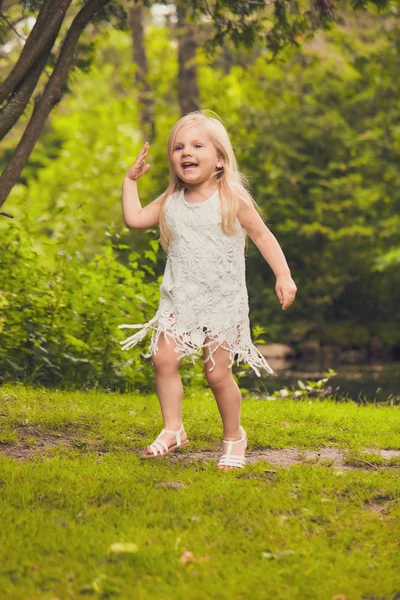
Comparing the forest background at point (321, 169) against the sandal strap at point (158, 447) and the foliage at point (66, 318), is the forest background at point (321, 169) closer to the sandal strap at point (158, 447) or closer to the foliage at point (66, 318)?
the foliage at point (66, 318)

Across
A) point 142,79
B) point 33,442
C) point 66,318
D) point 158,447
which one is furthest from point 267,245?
point 142,79

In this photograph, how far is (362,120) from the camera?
20672mm

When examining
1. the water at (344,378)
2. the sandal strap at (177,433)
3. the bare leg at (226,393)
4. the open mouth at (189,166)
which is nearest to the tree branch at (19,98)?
the open mouth at (189,166)

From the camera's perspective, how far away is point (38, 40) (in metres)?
5.36

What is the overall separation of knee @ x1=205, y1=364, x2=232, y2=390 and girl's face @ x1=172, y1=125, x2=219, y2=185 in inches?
38.8

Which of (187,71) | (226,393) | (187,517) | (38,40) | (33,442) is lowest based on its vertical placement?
(187,517)

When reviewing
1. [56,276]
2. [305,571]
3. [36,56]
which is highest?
[36,56]

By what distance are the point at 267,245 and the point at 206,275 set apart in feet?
1.26

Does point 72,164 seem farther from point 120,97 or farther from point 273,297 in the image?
point 273,297

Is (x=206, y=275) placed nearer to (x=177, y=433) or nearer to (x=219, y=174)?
(x=219, y=174)

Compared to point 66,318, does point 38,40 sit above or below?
above

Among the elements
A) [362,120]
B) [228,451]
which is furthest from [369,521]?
[362,120]

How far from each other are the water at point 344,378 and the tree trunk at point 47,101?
15.4ft

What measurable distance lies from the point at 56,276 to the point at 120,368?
1.02 m
